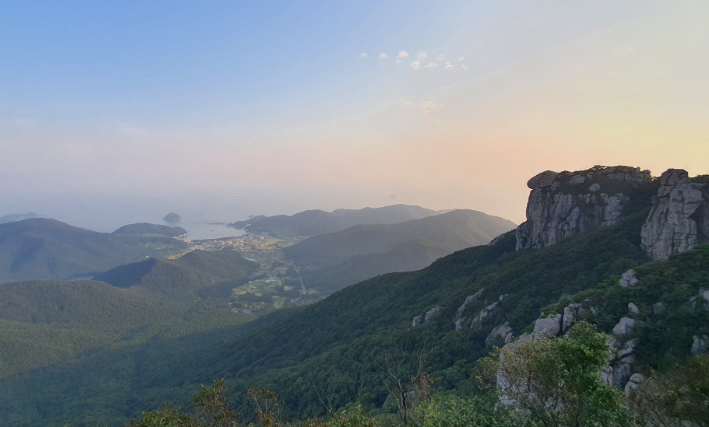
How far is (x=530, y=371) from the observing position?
1240cm

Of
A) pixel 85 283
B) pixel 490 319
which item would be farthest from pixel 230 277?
pixel 490 319

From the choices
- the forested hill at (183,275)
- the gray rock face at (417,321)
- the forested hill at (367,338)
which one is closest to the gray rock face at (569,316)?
the forested hill at (367,338)

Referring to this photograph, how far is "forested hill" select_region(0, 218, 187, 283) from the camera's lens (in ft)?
539

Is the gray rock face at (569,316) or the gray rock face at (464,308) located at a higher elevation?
the gray rock face at (569,316)

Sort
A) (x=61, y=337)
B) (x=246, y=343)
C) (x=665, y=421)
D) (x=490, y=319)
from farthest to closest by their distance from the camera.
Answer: (x=61, y=337) → (x=246, y=343) → (x=490, y=319) → (x=665, y=421)

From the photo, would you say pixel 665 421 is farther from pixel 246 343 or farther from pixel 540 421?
pixel 246 343

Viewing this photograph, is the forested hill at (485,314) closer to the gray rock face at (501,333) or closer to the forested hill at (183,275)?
the gray rock face at (501,333)

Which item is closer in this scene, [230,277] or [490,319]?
[490,319]

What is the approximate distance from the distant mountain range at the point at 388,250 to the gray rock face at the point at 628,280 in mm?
106541

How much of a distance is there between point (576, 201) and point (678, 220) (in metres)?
14.0

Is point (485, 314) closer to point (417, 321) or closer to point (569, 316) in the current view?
point (417, 321)

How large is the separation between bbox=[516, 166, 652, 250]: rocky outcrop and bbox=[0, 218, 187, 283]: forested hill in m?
208

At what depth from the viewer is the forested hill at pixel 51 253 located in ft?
539

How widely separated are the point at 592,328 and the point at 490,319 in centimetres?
2420
